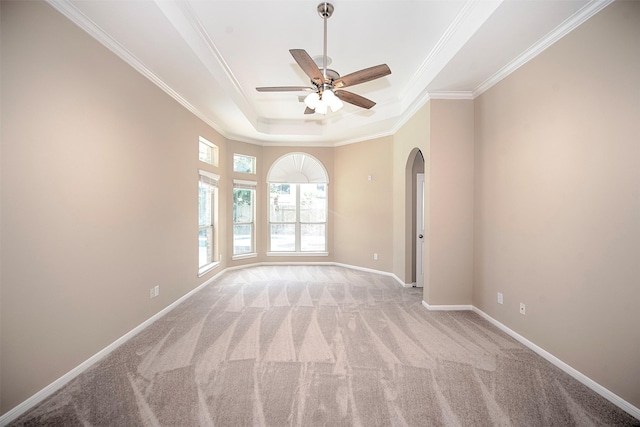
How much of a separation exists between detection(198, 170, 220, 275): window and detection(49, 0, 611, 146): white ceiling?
1304 mm

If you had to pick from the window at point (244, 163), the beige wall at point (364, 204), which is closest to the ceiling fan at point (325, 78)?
the beige wall at point (364, 204)

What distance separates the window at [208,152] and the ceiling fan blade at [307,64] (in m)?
3.01

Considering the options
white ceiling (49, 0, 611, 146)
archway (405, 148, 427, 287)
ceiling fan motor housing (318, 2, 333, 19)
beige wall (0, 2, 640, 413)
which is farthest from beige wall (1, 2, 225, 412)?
archway (405, 148, 427, 287)

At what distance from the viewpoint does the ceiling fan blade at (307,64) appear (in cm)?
224

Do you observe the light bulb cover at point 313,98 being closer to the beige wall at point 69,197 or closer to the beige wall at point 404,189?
the beige wall at point 69,197

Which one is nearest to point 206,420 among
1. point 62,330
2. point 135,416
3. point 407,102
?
point 135,416

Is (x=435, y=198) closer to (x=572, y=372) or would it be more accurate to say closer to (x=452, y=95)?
(x=452, y=95)

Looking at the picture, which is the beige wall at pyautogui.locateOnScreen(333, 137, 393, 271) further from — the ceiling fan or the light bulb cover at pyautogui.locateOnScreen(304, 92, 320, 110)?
the light bulb cover at pyautogui.locateOnScreen(304, 92, 320, 110)

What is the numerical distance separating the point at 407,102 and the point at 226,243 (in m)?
4.38

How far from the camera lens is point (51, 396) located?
6.71ft

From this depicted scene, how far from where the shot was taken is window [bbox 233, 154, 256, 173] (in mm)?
6192

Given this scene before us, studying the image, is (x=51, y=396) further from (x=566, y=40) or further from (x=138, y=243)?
(x=566, y=40)

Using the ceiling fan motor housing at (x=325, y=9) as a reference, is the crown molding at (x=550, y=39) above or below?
below

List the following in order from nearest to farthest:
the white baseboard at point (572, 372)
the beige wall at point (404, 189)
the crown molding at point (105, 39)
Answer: the white baseboard at point (572, 372) → the crown molding at point (105, 39) → the beige wall at point (404, 189)
